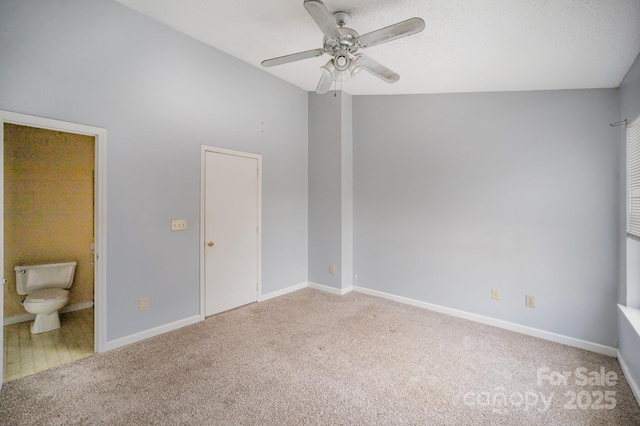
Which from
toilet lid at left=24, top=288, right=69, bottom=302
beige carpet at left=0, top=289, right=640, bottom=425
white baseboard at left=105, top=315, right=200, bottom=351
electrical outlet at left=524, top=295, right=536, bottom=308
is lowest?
beige carpet at left=0, top=289, right=640, bottom=425

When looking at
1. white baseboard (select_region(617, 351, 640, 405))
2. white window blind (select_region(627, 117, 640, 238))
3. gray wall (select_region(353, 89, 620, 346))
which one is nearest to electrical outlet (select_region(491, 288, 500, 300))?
gray wall (select_region(353, 89, 620, 346))

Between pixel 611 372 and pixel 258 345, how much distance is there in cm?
296

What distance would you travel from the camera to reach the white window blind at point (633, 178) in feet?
7.56

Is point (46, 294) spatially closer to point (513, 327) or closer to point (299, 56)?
point (299, 56)

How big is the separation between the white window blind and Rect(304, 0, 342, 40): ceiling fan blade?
2.35 m

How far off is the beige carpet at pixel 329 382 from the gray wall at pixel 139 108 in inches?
21.1

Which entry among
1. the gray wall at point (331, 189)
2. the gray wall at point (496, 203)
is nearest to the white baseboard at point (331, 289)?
the gray wall at point (331, 189)

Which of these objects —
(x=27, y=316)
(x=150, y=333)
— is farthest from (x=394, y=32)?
(x=27, y=316)

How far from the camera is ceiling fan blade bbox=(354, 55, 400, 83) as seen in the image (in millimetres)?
2289

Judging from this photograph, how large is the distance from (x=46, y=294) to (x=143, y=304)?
1095 mm

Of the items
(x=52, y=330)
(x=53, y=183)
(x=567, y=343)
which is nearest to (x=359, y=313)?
(x=567, y=343)

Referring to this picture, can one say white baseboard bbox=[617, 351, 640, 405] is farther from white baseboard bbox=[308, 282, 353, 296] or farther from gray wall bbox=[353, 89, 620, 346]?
white baseboard bbox=[308, 282, 353, 296]

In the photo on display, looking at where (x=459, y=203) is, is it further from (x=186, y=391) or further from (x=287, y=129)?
(x=186, y=391)

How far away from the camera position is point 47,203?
3.46 meters
